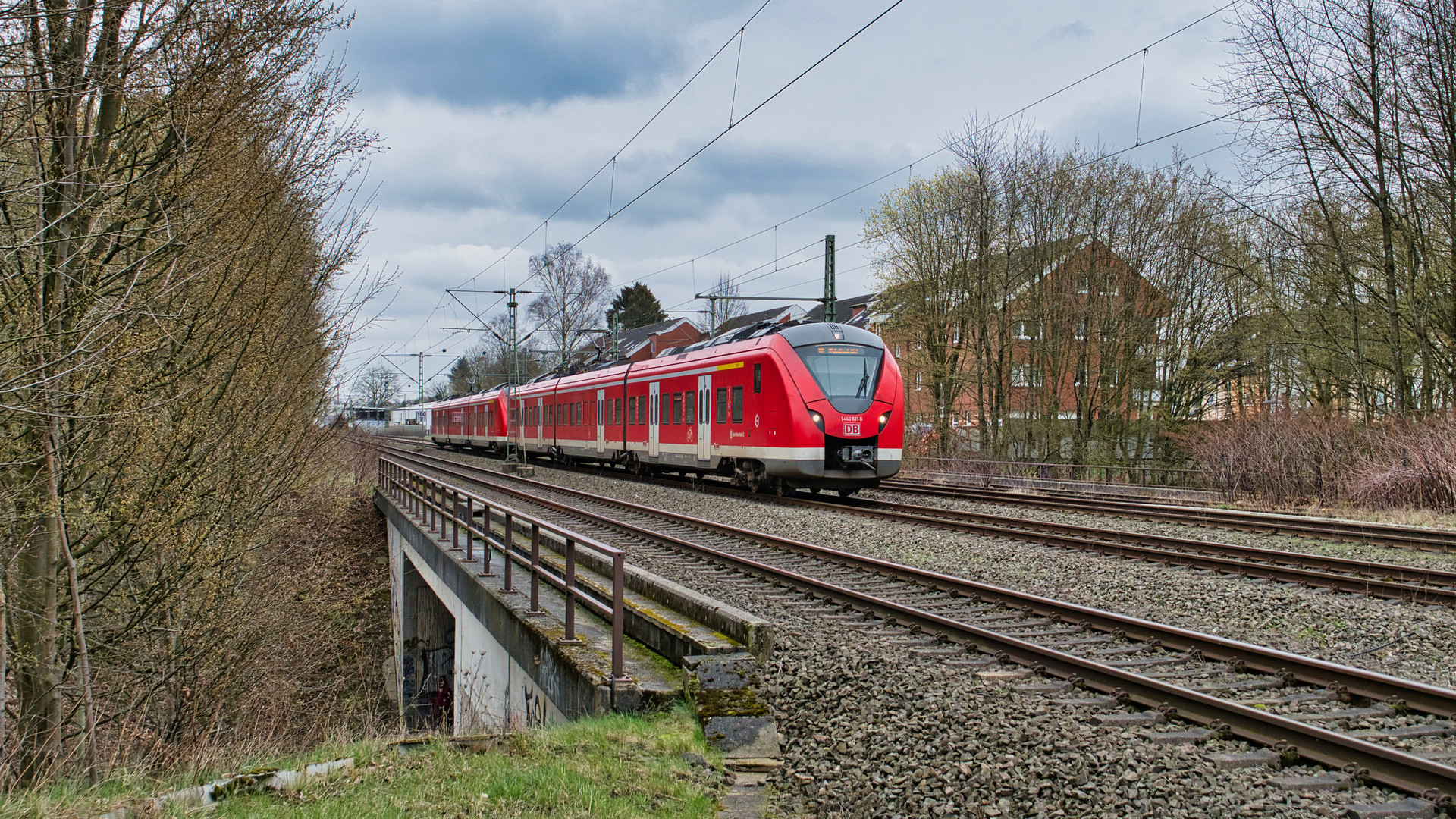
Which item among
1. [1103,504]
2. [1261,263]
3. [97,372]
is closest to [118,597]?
[97,372]

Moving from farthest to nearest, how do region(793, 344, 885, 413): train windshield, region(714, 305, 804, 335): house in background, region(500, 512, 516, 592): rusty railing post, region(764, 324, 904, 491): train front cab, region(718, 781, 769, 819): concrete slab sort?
1. region(714, 305, 804, 335): house in background
2. region(793, 344, 885, 413): train windshield
3. region(764, 324, 904, 491): train front cab
4. region(500, 512, 516, 592): rusty railing post
5. region(718, 781, 769, 819): concrete slab

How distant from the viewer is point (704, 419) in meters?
20.2

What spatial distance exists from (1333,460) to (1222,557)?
7748 millimetres

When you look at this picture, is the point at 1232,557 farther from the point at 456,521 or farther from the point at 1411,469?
the point at 456,521

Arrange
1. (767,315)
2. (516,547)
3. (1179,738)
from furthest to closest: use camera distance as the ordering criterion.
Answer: (767,315) → (516,547) → (1179,738)

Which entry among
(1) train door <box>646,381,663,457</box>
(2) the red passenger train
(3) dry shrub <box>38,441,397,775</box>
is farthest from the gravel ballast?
(1) train door <box>646,381,663,457</box>

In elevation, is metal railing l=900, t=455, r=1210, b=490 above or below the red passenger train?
below

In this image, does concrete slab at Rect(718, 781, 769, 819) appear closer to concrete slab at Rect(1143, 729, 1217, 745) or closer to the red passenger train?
concrete slab at Rect(1143, 729, 1217, 745)

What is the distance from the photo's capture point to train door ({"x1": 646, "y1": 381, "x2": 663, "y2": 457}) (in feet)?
75.2

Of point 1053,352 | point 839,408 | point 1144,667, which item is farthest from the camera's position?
point 1053,352

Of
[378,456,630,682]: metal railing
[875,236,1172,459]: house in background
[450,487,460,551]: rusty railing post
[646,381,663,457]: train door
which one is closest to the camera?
[378,456,630,682]: metal railing

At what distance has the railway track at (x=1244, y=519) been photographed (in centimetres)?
1154

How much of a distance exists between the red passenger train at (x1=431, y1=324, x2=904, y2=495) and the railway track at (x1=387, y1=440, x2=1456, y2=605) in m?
1.76

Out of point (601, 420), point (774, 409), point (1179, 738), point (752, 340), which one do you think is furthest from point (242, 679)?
point (601, 420)
